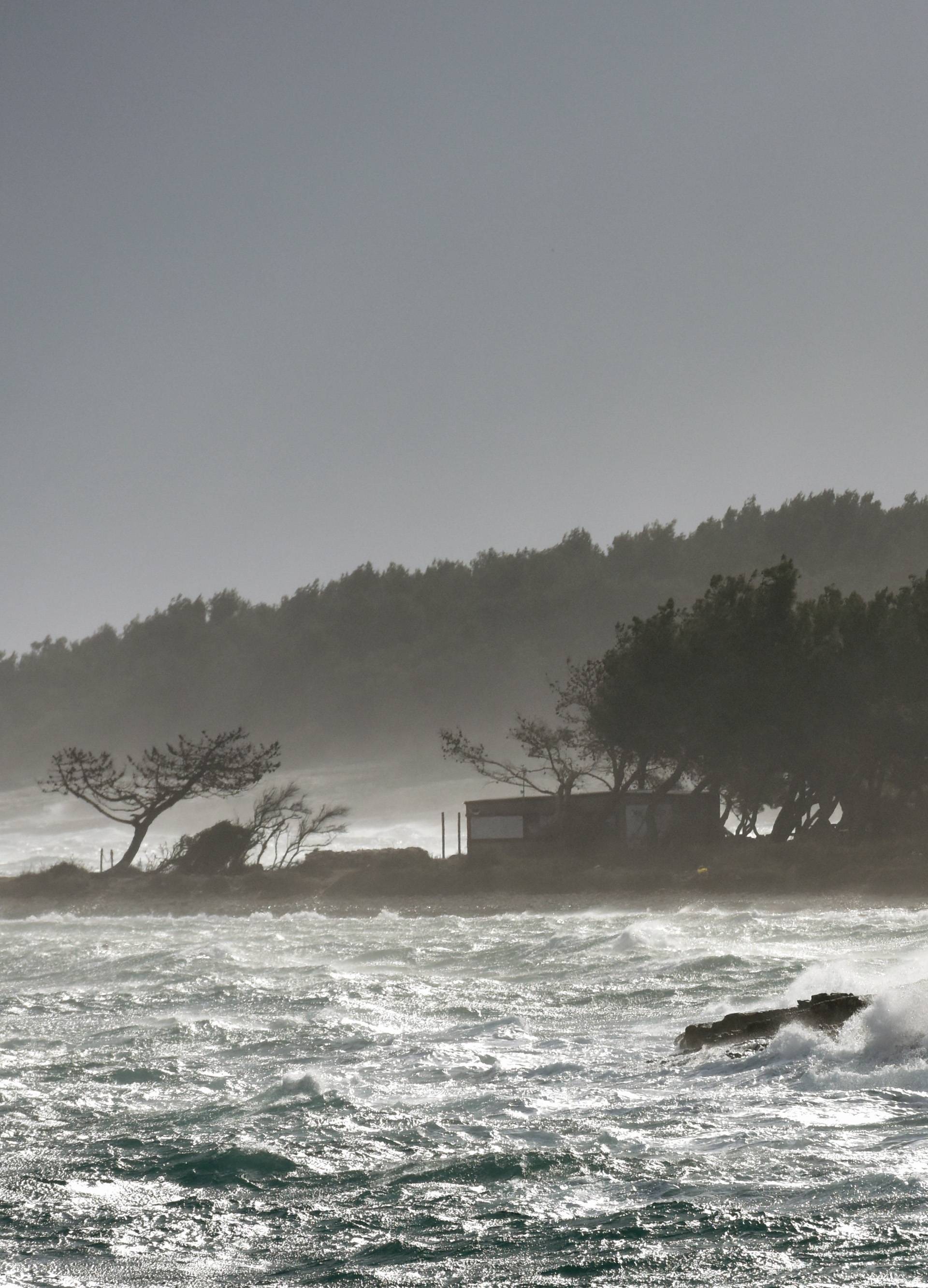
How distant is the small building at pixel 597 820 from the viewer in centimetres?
5112

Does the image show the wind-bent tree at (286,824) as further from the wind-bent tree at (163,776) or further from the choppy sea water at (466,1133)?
the choppy sea water at (466,1133)

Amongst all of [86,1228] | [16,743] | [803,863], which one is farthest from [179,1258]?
[16,743]

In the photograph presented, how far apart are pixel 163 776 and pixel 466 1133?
4508cm

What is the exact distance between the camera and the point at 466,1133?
372 inches

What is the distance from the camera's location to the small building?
5112cm

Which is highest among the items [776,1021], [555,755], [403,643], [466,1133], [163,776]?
[403,643]

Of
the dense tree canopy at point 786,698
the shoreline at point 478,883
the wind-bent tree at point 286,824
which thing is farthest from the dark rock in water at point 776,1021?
the wind-bent tree at point 286,824

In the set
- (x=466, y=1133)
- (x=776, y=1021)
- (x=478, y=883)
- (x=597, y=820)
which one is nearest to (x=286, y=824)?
(x=478, y=883)

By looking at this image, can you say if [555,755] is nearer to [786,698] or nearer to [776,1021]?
[786,698]

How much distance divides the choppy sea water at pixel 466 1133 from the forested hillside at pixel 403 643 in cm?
10530

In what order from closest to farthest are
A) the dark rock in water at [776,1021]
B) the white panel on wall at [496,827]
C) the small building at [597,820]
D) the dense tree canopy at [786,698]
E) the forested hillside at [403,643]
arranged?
1. the dark rock in water at [776,1021]
2. the dense tree canopy at [786,698]
3. the small building at [597,820]
4. the white panel on wall at [496,827]
5. the forested hillside at [403,643]

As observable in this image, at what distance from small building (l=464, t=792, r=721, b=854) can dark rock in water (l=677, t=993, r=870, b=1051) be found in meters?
38.6

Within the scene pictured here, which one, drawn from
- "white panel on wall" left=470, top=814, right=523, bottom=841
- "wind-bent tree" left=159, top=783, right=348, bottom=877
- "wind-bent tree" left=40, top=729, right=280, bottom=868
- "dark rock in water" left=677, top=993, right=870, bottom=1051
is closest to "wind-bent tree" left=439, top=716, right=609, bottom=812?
"white panel on wall" left=470, top=814, right=523, bottom=841

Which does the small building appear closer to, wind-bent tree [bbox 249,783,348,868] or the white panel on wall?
the white panel on wall
